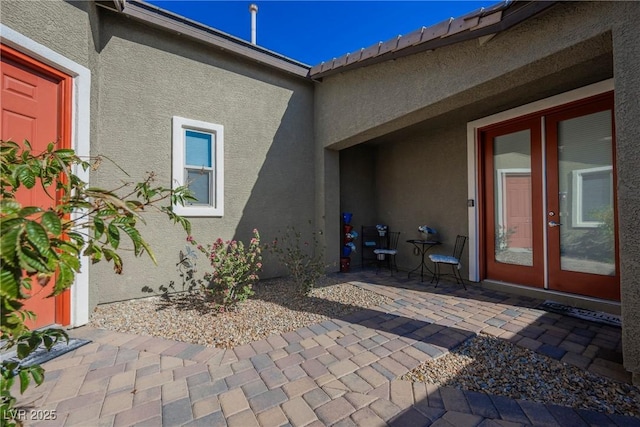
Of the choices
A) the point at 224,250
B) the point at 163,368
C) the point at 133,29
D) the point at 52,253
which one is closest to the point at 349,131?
the point at 224,250

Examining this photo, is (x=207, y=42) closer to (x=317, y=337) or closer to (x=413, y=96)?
(x=413, y=96)

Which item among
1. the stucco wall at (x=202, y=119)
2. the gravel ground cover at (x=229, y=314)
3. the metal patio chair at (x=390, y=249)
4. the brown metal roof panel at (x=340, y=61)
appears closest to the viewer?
the gravel ground cover at (x=229, y=314)

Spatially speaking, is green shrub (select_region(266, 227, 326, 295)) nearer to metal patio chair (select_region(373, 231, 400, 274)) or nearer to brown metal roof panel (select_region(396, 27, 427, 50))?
metal patio chair (select_region(373, 231, 400, 274))

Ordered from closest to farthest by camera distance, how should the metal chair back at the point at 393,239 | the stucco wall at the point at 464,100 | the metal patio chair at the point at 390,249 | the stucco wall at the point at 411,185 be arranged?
the stucco wall at the point at 464,100 → the stucco wall at the point at 411,185 → the metal patio chair at the point at 390,249 → the metal chair back at the point at 393,239

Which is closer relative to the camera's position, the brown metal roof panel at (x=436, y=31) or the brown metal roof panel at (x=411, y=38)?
the brown metal roof panel at (x=436, y=31)

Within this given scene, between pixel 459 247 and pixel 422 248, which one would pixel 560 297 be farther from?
pixel 422 248

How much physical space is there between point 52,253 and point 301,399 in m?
1.83

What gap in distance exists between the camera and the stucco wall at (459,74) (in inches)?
99.9

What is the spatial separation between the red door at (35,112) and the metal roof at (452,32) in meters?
4.05

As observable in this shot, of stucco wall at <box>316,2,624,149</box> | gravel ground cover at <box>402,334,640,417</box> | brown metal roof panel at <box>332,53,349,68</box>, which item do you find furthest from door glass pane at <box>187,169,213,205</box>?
gravel ground cover at <box>402,334,640,417</box>

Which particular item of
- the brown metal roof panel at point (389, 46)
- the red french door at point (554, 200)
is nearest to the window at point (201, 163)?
the brown metal roof panel at point (389, 46)

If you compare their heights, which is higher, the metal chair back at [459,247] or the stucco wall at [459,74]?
the stucco wall at [459,74]

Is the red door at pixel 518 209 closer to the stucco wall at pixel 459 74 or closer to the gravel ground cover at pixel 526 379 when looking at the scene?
the stucco wall at pixel 459 74

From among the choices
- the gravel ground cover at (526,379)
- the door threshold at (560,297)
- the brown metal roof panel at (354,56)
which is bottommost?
the gravel ground cover at (526,379)
